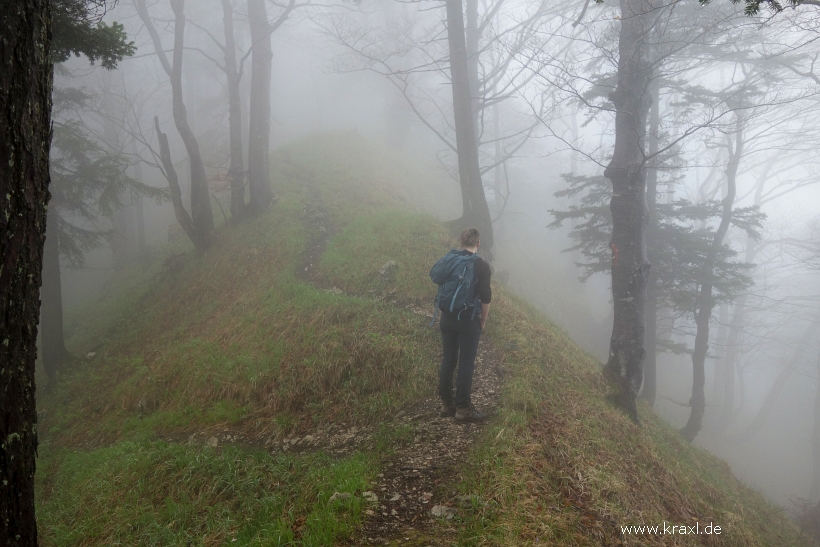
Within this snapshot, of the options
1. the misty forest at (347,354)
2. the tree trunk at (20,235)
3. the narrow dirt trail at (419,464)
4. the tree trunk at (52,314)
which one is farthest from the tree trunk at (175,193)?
the tree trunk at (20,235)

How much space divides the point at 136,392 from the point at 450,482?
5908 mm

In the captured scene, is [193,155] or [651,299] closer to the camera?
[193,155]

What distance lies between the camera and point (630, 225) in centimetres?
728

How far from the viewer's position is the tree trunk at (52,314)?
10227 mm

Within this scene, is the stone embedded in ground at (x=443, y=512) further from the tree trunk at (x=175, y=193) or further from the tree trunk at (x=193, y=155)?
the tree trunk at (x=193, y=155)

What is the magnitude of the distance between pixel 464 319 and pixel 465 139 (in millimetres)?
7740

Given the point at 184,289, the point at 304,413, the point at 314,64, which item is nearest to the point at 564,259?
the point at 184,289

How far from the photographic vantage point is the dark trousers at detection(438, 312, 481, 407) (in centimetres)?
500

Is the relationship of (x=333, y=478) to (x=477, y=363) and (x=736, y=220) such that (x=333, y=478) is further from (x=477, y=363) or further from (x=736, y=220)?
(x=736, y=220)

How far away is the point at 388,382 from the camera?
20.1ft

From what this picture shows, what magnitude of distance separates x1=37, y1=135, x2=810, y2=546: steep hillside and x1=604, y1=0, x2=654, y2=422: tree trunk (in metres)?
0.60

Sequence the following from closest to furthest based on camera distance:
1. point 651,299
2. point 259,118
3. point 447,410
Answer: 1. point 447,410
2. point 651,299
3. point 259,118

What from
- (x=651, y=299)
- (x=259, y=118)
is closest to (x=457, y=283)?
(x=651, y=299)

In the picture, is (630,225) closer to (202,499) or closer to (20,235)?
(202,499)
